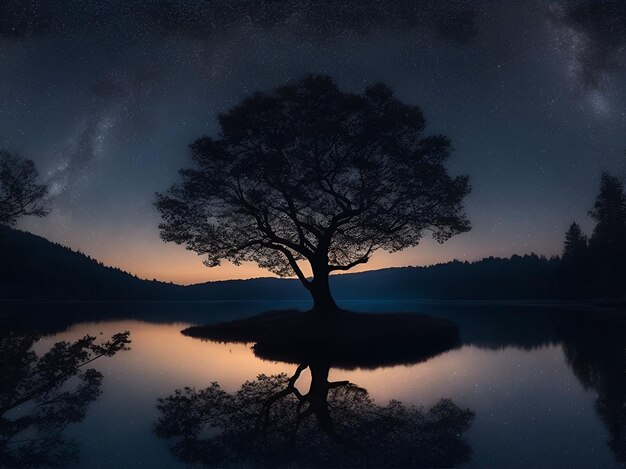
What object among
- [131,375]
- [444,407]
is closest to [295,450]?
[444,407]

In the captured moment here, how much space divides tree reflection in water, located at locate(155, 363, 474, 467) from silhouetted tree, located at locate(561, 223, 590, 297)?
9598 cm

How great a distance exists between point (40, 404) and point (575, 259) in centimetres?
10286

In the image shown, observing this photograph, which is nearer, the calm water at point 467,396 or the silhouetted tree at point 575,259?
the calm water at point 467,396

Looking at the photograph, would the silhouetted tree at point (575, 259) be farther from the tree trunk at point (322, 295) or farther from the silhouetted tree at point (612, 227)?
the tree trunk at point (322, 295)

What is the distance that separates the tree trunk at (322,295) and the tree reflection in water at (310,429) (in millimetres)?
19441

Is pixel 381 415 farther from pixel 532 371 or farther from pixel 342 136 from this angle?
pixel 342 136

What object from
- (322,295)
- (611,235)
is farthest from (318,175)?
(611,235)

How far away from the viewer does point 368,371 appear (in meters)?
16.2

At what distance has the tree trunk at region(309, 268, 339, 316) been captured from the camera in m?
32.6

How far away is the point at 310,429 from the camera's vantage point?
9305mm

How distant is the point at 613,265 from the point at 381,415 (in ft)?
264

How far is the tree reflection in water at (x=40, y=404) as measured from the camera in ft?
26.8

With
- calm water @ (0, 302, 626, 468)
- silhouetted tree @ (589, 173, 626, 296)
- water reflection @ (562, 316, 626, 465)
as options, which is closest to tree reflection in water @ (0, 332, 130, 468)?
calm water @ (0, 302, 626, 468)

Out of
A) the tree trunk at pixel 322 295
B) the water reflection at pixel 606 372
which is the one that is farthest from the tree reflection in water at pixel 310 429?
the tree trunk at pixel 322 295
